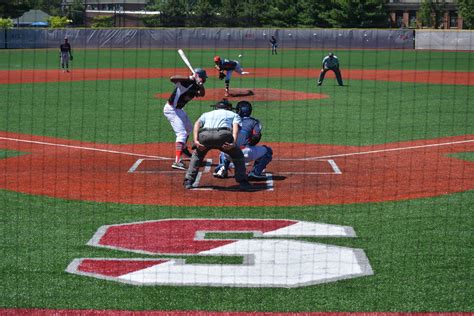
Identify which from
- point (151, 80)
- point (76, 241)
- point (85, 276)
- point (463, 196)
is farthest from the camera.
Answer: point (151, 80)

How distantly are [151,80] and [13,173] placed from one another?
23262 mm

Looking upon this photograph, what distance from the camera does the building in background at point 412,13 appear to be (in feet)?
314

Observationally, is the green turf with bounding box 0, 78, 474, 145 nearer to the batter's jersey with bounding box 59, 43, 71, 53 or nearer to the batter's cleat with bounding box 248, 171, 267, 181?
the batter's cleat with bounding box 248, 171, 267, 181

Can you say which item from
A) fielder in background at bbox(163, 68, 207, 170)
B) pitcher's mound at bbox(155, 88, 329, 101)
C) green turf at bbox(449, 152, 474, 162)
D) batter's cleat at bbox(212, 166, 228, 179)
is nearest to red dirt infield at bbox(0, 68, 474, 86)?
pitcher's mound at bbox(155, 88, 329, 101)

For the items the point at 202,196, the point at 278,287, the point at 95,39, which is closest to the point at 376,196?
the point at 202,196

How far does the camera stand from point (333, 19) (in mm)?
79188

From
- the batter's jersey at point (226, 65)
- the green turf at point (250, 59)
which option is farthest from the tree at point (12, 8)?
the batter's jersey at point (226, 65)

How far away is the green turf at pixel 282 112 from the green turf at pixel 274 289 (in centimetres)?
726

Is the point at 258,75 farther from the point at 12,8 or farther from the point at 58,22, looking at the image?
the point at 12,8

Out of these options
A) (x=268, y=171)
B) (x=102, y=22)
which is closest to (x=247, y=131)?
(x=268, y=171)

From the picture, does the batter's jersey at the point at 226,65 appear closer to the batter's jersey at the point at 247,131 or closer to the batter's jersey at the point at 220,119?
the batter's jersey at the point at 247,131

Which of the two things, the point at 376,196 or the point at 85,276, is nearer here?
the point at 85,276

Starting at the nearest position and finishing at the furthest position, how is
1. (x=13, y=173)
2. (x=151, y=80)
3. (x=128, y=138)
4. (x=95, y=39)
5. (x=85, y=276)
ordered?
(x=85, y=276)
(x=13, y=173)
(x=128, y=138)
(x=151, y=80)
(x=95, y=39)

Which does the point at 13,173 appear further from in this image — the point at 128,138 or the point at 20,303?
the point at 20,303
